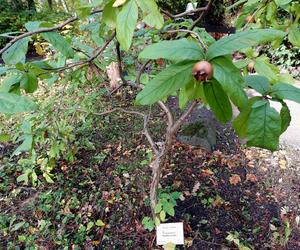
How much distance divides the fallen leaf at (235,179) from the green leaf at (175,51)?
6.28 ft

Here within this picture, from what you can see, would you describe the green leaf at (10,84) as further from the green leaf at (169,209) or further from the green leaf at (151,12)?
the green leaf at (169,209)

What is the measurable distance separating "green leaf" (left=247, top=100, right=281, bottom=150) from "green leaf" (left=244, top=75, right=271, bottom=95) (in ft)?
0.31

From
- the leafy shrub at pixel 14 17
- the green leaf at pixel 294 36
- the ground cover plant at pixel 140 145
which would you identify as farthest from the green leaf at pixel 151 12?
the leafy shrub at pixel 14 17

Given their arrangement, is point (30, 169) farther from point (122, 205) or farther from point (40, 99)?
point (40, 99)

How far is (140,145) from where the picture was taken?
2.80 meters

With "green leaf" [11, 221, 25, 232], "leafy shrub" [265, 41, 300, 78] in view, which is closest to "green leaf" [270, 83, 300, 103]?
"green leaf" [11, 221, 25, 232]

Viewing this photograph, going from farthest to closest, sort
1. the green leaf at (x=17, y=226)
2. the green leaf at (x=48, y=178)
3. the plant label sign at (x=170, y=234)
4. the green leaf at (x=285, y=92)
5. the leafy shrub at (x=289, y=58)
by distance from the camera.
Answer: the leafy shrub at (x=289, y=58) < the green leaf at (x=48, y=178) < the green leaf at (x=17, y=226) < the plant label sign at (x=170, y=234) < the green leaf at (x=285, y=92)

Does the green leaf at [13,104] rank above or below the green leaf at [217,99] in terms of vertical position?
above

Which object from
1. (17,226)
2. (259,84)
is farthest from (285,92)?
(17,226)

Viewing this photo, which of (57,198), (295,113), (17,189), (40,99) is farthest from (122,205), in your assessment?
(295,113)

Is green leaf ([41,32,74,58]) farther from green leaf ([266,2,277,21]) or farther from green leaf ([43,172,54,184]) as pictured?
green leaf ([43,172,54,184])

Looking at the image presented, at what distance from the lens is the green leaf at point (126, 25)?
0.65m

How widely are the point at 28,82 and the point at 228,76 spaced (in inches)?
26.0

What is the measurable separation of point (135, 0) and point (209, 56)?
22 centimetres
